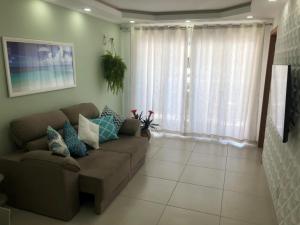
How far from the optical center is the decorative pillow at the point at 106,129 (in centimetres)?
349

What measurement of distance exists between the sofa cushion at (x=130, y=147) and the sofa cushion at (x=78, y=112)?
563 millimetres

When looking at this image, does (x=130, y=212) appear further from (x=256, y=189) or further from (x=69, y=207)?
(x=256, y=189)

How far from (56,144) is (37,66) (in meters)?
1.11

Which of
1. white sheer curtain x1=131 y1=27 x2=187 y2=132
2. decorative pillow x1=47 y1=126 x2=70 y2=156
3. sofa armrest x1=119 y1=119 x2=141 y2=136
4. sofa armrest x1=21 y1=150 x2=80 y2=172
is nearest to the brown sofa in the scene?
sofa armrest x1=21 y1=150 x2=80 y2=172

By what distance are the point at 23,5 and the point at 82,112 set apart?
1567 millimetres

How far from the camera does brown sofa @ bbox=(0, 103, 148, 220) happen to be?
239 cm

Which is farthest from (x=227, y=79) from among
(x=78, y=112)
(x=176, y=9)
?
(x=78, y=112)

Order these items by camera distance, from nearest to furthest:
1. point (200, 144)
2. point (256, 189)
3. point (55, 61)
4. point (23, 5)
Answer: point (23, 5) → point (256, 189) → point (55, 61) → point (200, 144)

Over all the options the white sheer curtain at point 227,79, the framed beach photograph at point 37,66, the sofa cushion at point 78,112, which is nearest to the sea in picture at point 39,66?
the framed beach photograph at point 37,66

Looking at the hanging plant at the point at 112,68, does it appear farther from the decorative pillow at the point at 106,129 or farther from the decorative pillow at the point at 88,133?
the decorative pillow at the point at 88,133

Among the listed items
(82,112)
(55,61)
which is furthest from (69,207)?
(55,61)

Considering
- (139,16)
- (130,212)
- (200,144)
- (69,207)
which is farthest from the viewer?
(200,144)

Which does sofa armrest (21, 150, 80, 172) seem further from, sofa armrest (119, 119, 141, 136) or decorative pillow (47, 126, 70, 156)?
sofa armrest (119, 119, 141, 136)

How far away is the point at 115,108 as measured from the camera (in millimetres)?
5344
